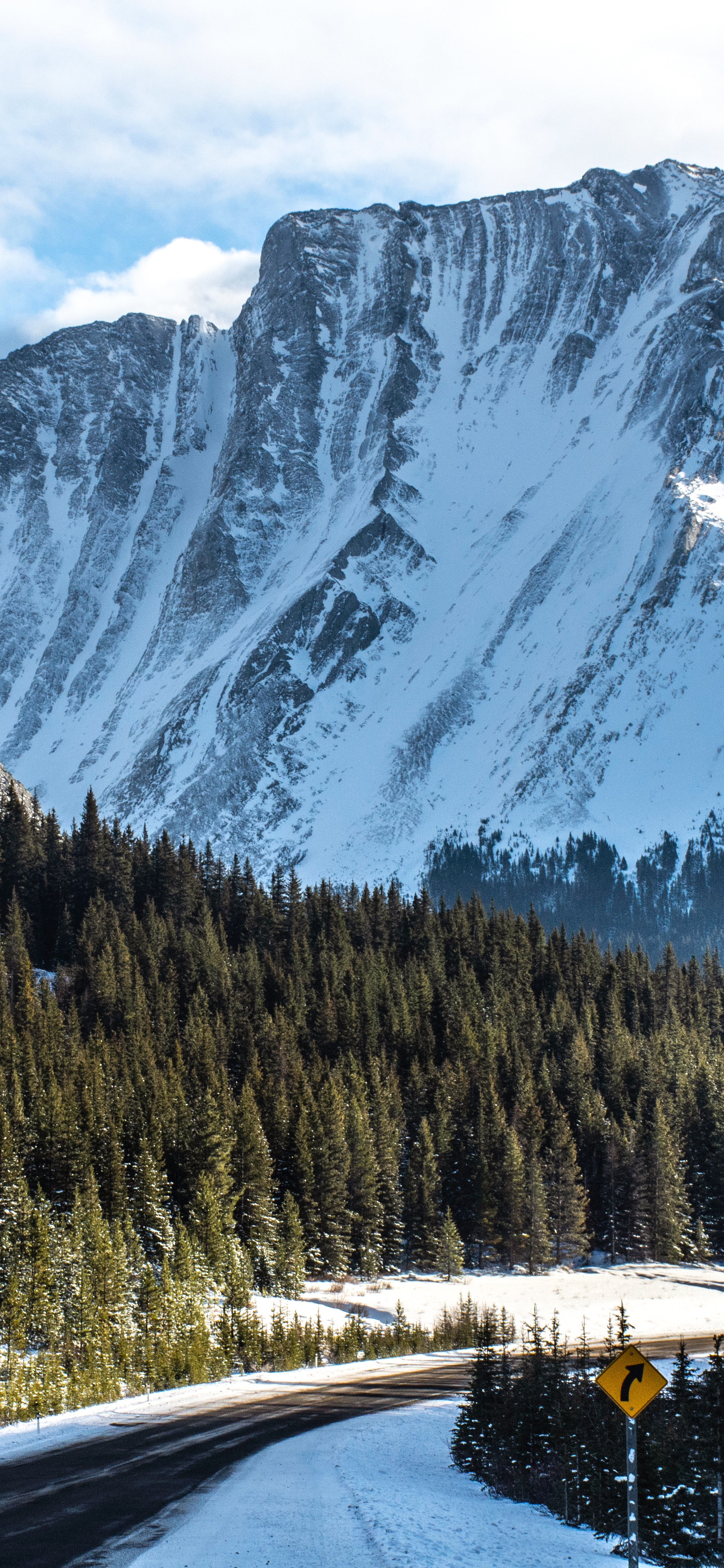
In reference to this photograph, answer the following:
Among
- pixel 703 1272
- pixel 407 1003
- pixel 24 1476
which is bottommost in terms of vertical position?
pixel 703 1272

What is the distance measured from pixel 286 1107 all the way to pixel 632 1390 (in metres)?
58.8

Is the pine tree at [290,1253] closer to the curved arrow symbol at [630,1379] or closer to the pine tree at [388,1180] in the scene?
the pine tree at [388,1180]

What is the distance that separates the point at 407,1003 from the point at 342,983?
629cm

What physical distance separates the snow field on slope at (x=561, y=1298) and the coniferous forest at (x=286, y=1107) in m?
2.11

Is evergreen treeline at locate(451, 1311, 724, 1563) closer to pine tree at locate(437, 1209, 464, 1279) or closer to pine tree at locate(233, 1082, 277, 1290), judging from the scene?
pine tree at locate(233, 1082, 277, 1290)

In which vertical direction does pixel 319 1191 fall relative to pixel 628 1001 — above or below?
below

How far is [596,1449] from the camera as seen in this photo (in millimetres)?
21375

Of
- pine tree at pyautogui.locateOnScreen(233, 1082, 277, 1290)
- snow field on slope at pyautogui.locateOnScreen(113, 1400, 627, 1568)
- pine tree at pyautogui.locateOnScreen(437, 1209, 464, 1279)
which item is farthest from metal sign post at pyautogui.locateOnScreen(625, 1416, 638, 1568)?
pine tree at pyautogui.locateOnScreen(437, 1209, 464, 1279)

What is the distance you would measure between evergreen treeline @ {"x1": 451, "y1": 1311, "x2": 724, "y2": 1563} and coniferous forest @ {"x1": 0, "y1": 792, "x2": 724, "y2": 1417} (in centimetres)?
1167

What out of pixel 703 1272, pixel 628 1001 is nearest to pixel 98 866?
pixel 628 1001

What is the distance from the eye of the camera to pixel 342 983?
105438 mm

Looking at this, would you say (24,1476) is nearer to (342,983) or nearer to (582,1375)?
(582,1375)

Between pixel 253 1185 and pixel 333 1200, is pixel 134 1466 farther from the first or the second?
pixel 333 1200

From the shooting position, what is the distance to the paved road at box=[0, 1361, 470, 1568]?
1692cm
